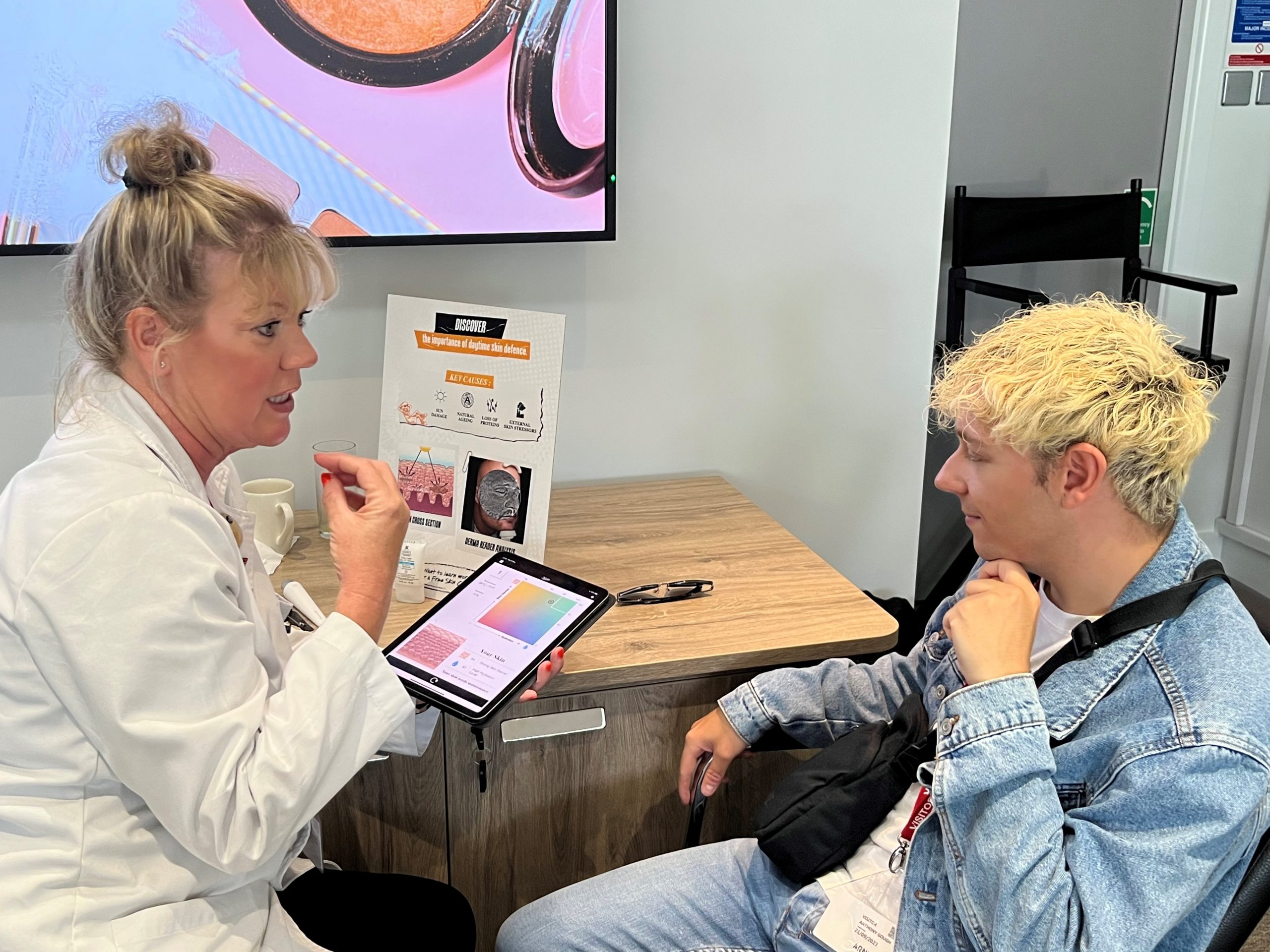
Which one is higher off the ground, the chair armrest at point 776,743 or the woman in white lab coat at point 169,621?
the woman in white lab coat at point 169,621

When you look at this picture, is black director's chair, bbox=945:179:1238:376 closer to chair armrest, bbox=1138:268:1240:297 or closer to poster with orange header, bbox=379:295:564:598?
chair armrest, bbox=1138:268:1240:297

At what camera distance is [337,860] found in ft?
4.93

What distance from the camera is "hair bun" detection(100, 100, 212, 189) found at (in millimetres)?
1087

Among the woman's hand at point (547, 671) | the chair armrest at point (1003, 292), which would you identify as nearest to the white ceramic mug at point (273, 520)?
the woman's hand at point (547, 671)

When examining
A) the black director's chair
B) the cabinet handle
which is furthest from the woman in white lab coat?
the black director's chair

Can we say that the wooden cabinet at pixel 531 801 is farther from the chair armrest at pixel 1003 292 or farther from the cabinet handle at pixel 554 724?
the chair armrest at pixel 1003 292

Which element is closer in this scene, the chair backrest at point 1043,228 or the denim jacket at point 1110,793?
the denim jacket at point 1110,793

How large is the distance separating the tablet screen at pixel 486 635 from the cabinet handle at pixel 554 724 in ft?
0.37

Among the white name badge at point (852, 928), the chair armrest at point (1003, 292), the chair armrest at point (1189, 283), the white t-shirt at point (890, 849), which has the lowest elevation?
the white name badge at point (852, 928)

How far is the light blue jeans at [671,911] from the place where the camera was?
1370 millimetres

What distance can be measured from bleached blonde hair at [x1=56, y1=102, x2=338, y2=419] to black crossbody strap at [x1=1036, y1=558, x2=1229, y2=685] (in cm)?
91

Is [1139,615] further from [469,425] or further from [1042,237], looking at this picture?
[1042,237]

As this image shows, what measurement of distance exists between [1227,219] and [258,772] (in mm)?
3047

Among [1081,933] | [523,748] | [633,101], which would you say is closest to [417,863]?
[523,748]
